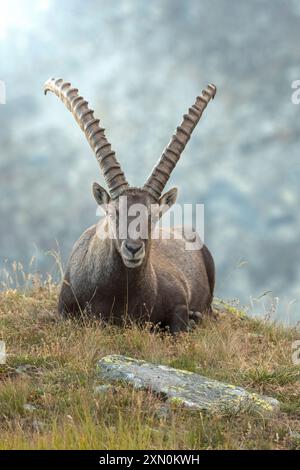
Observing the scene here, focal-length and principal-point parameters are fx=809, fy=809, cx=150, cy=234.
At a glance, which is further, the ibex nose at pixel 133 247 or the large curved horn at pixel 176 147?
the large curved horn at pixel 176 147

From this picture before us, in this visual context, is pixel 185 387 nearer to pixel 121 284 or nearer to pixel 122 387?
pixel 122 387

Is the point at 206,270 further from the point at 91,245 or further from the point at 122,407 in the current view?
the point at 122,407

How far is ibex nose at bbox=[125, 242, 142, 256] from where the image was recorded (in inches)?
402

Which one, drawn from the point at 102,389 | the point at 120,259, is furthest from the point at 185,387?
the point at 120,259

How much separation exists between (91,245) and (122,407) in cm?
483

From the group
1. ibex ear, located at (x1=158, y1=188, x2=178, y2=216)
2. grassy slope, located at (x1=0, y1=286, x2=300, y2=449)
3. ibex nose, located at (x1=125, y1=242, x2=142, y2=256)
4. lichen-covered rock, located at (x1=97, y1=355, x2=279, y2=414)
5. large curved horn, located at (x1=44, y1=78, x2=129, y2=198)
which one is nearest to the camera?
grassy slope, located at (x1=0, y1=286, x2=300, y2=449)

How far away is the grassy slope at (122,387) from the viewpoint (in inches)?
259

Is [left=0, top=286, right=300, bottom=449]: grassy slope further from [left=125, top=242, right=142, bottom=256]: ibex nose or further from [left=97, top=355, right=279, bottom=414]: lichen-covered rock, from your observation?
[left=125, top=242, right=142, bottom=256]: ibex nose

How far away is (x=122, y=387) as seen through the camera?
792cm

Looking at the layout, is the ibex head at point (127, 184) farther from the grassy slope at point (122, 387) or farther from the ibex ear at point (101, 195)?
the grassy slope at point (122, 387)

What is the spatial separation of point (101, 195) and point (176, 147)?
1.43 metres

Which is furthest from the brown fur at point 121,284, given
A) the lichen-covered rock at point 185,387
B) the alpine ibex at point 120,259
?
the lichen-covered rock at point 185,387

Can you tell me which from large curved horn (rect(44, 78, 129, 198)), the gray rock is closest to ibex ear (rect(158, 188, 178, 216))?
large curved horn (rect(44, 78, 129, 198))
